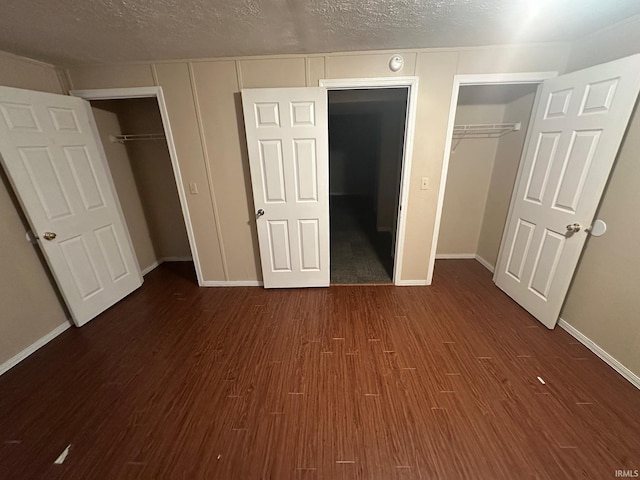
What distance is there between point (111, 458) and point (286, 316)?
143cm

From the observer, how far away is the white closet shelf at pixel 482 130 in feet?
9.16

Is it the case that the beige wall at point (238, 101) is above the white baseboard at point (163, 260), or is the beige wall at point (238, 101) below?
above

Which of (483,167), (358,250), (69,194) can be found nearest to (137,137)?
(69,194)

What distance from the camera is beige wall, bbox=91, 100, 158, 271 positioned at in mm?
2777

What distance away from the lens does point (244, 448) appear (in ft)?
4.57

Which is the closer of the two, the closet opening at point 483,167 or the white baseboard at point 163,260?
the closet opening at point 483,167

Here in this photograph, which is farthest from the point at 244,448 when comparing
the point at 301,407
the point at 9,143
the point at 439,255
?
the point at 439,255

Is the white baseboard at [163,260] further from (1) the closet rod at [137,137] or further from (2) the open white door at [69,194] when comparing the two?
(1) the closet rod at [137,137]

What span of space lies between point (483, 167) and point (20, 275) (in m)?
4.75

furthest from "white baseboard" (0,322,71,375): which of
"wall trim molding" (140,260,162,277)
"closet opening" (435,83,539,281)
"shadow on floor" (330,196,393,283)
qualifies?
"closet opening" (435,83,539,281)

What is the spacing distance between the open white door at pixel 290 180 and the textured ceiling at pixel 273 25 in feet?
1.37

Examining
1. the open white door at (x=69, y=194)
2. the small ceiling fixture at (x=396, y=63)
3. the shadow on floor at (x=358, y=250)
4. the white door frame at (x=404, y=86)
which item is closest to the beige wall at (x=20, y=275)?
the open white door at (x=69, y=194)

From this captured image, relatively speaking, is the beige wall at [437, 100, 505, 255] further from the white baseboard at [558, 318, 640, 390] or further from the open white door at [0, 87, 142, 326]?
the open white door at [0, 87, 142, 326]

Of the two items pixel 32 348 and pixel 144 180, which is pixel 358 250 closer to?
pixel 144 180
